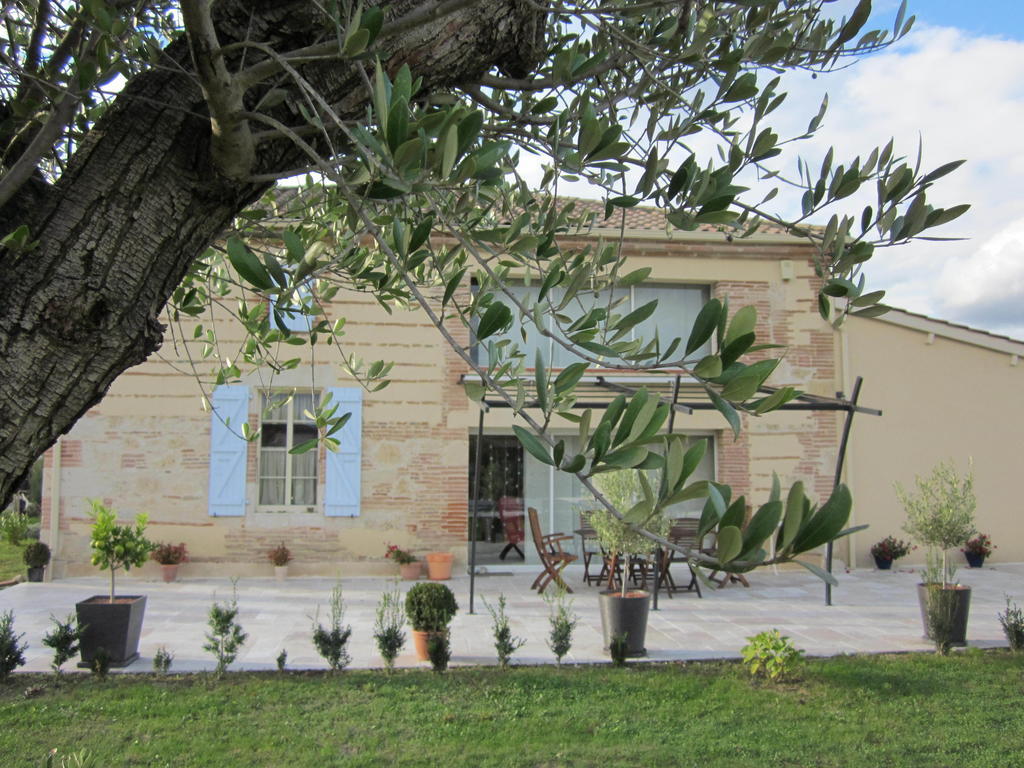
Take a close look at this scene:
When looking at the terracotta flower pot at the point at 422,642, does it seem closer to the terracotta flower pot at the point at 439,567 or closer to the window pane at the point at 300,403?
the terracotta flower pot at the point at 439,567

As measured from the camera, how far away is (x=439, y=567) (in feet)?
36.7

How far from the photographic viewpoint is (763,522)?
3.34 feet

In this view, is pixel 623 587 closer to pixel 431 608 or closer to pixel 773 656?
pixel 773 656

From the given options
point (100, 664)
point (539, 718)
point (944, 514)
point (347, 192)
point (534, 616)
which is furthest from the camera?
point (534, 616)

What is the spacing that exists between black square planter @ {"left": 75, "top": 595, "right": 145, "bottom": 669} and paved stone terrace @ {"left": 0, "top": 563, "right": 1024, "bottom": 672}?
26 centimetres

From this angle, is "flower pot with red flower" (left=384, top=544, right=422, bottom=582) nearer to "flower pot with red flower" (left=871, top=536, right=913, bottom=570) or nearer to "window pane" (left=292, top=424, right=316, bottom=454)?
"window pane" (left=292, top=424, right=316, bottom=454)

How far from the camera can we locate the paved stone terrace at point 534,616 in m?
7.00

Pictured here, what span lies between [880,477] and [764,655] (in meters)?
7.30

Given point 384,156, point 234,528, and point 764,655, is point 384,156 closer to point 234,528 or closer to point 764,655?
point 764,655

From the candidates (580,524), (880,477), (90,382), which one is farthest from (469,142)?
(880,477)

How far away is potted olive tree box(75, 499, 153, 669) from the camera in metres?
6.26

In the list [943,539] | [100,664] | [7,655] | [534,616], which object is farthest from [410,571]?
[943,539]

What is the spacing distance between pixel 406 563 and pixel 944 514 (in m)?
6.73

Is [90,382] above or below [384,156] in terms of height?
below
